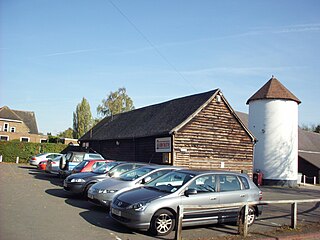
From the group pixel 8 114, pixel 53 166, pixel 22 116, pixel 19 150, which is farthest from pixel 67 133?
pixel 53 166

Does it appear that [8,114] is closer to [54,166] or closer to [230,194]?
[54,166]

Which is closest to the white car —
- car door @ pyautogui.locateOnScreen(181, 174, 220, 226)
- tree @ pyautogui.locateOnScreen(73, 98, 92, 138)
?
car door @ pyautogui.locateOnScreen(181, 174, 220, 226)

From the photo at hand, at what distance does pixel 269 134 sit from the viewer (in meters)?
33.2

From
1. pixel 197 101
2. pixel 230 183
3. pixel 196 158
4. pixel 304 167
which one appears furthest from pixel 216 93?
pixel 304 167

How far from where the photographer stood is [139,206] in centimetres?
839

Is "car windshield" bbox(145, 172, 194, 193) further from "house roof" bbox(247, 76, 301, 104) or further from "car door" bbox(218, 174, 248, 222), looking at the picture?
"house roof" bbox(247, 76, 301, 104)

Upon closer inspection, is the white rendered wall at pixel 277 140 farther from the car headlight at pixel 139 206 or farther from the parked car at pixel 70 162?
the car headlight at pixel 139 206

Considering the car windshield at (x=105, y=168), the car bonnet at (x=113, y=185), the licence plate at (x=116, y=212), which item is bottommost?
the licence plate at (x=116, y=212)

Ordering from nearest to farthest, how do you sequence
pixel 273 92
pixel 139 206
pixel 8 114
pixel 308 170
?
1. pixel 139 206
2. pixel 273 92
3. pixel 308 170
4. pixel 8 114

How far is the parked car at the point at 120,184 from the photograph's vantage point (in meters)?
10.8

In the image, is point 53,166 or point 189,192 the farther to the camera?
point 53,166

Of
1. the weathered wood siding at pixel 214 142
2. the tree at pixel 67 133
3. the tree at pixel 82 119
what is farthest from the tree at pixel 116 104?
the weathered wood siding at pixel 214 142

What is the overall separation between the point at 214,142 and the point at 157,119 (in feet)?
16.5

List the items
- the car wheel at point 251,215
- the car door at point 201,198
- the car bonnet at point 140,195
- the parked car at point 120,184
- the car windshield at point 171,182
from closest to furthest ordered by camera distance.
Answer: the car bonnet at point 140,195, the car door at point 201,198, the car windshield at point 171,182, the car wheel at point 251,215, the parked car at point 120,184
